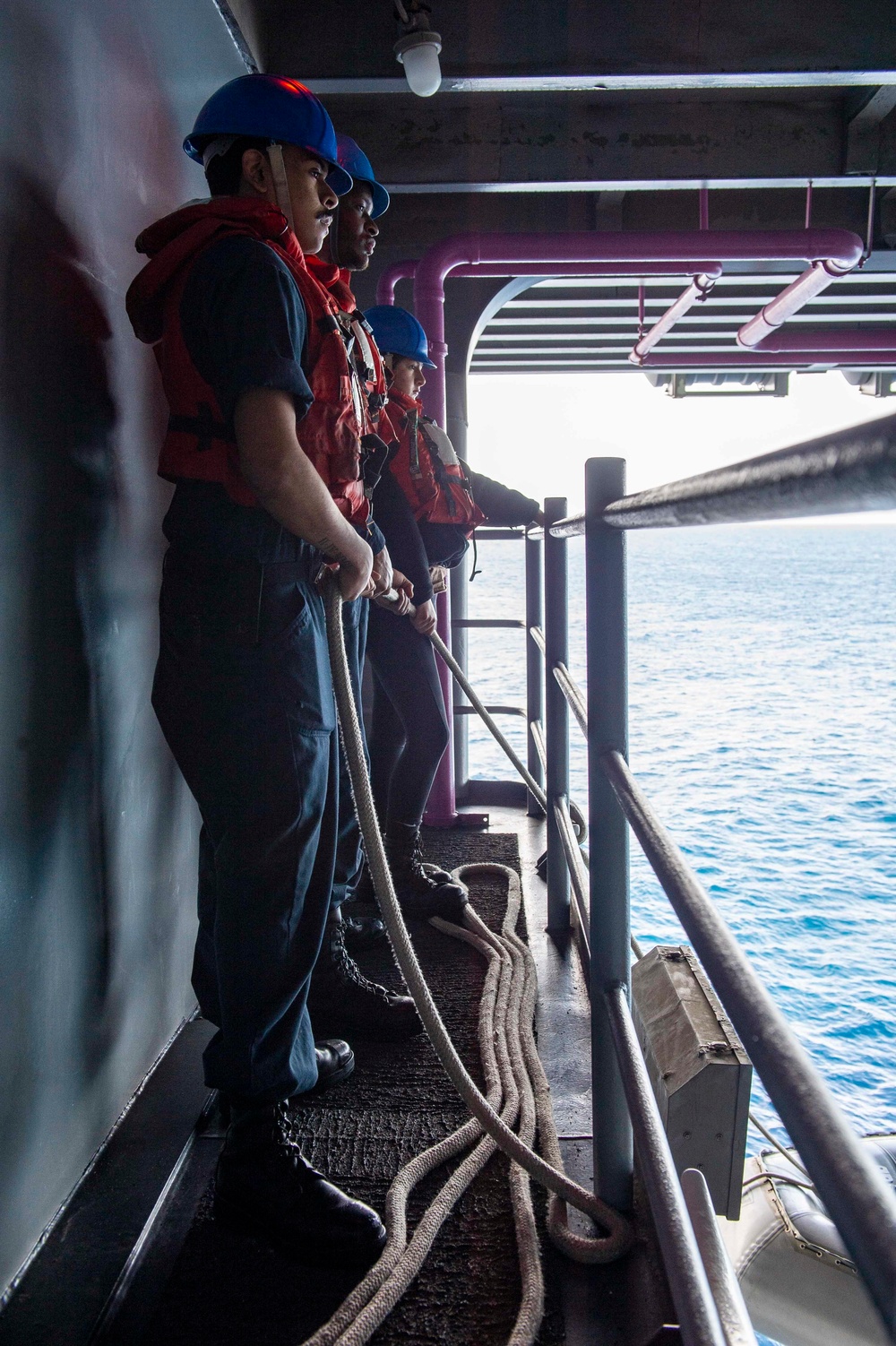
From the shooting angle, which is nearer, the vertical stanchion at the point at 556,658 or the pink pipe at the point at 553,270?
the vertical stanchion at the point at 556,658

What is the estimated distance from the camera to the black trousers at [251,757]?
1.41 metres

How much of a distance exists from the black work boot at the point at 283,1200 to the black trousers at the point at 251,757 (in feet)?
0.19

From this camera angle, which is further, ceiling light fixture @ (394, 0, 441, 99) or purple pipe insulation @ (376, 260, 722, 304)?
purple pipe insulation @ (376, 260, 722, 304)

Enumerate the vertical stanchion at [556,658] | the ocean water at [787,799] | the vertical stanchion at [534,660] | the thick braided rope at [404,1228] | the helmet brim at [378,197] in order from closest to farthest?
the thick braided rope at [404,1228] < the helmet brim at [378,197] < the vertical stanchion at [556,658] < the vertical stanchion at [534,660] < the ocean water at [787,799]

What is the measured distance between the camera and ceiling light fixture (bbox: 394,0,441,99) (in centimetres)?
273

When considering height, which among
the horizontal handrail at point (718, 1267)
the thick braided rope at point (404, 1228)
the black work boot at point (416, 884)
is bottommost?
the thick braided rope at point (404, 1228)

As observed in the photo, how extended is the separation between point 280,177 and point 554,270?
3.66 metres

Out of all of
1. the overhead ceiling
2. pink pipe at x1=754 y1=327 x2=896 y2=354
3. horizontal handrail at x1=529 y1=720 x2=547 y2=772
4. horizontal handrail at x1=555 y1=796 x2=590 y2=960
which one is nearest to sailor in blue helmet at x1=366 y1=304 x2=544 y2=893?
horizontal handrail at x1=555 y1=796 x2=590 y2=960

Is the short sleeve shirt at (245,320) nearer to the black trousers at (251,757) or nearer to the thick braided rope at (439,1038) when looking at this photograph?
the black trousers at (251,757)

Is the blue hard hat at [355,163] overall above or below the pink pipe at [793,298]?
below

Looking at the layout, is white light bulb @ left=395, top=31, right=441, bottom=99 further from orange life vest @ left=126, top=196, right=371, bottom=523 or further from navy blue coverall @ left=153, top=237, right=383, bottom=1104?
navy blue coverall @ left=153, top=237, right=383, bottom=1104

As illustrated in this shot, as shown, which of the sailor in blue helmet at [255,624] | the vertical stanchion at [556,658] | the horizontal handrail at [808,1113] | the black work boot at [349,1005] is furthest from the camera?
the vertical stanchion at [556,658]

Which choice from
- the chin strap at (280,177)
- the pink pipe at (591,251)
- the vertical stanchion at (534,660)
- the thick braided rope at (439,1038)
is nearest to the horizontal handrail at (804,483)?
the thick braided rope at (439,1038)

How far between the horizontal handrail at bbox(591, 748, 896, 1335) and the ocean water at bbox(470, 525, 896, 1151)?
774mm
